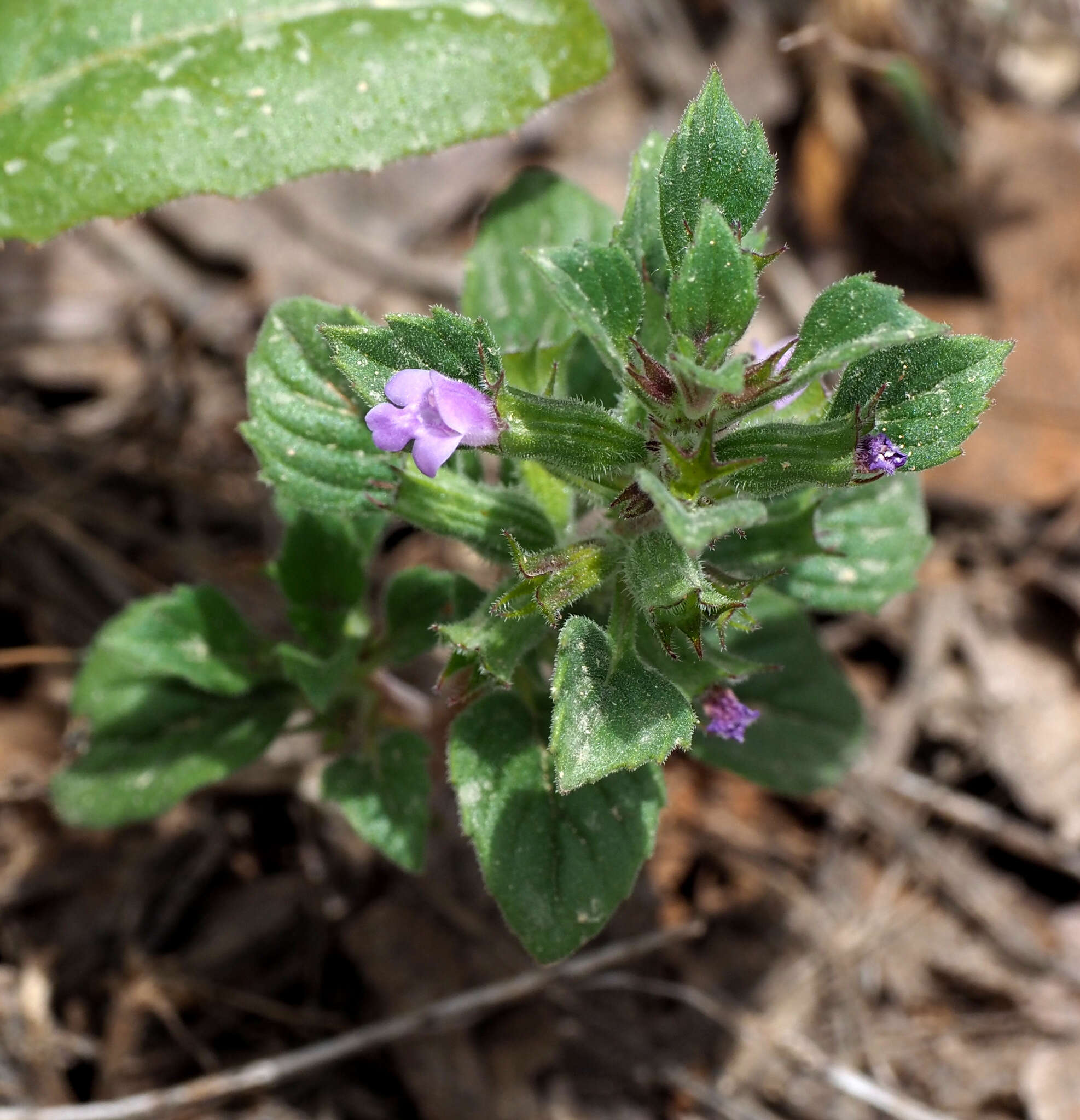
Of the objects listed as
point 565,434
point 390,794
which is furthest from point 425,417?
point 390,794

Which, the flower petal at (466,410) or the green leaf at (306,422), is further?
the green leaf at (306,422)

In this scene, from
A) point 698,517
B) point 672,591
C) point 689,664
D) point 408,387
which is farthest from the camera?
point 689,664

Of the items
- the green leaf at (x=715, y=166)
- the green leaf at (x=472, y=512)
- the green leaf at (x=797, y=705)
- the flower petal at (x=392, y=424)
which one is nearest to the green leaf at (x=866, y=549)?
the green leaf at (x=797, y=705)

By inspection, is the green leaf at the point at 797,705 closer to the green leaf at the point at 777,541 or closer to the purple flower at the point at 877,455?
the green leaf at the point at 777,541

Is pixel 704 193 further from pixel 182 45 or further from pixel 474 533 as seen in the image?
pixel 182 45

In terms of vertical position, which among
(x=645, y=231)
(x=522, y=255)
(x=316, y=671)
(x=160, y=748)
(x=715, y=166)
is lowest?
(x=160, y=748)

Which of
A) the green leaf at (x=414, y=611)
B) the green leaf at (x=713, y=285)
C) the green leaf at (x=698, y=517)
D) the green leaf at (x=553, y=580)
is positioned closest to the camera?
the green leaf at (x=698, y=517)

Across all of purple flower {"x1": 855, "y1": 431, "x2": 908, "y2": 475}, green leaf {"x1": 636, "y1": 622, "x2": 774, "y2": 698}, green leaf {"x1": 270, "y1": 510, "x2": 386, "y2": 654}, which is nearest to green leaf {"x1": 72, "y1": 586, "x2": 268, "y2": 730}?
green leaf {"x1": 270, "y1": 510, "x2": 386, "y2": 654}

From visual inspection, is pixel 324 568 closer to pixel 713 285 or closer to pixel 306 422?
pixel 306 422
